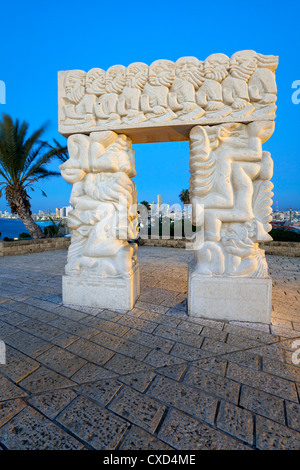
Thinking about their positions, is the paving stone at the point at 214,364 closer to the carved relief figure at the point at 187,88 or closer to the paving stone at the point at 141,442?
the paving stone at the point at 141,442

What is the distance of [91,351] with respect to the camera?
1.89m

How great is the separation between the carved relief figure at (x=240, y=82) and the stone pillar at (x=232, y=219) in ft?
0.53

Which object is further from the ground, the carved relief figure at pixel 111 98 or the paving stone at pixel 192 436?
the carved relief figure at pixel 111 98

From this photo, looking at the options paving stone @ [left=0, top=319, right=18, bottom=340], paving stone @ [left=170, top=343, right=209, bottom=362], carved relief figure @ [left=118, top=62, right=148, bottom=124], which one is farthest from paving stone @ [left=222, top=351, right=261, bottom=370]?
carved relief figure @ [left=118, top=62, right=148, bottom=124]

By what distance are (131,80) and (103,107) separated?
421 mm

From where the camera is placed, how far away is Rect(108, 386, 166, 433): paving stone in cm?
124

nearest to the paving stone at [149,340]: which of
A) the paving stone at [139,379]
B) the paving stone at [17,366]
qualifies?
the paving stone at [139,379]

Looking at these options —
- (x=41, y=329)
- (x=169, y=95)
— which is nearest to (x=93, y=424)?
(x=41, y=329)

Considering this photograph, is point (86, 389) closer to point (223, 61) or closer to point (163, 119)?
point (163, 119)

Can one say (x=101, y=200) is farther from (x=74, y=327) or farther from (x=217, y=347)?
(x=217, y=347)

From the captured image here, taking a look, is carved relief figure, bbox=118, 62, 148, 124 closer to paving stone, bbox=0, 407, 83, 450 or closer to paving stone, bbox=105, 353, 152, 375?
paving stone, bbox=105, 353, 152, 375

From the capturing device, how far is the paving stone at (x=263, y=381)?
1458 millimetres

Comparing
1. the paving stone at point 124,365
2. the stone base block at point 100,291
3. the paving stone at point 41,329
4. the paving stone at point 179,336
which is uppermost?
the stone base block at point 100,291

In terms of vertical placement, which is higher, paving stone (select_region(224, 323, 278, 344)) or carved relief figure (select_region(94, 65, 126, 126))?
carved relief figure (select_region(94, 65, 126, 126))
